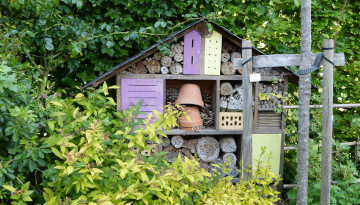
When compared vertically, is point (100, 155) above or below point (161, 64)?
below

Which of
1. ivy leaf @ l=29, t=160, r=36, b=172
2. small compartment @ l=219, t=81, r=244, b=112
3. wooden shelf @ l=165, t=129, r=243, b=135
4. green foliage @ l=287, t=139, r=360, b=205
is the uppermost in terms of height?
small compartment @ l=219, t=81, r=244, b=112

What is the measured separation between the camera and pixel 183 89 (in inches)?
145

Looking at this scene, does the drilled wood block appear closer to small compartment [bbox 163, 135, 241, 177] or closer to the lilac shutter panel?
small compartment [bbox 163, 135, 241, 177]

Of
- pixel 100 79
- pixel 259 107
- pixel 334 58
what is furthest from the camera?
pixel 259 107

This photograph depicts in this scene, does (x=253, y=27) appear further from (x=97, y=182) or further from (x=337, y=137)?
(x=97, y=182)

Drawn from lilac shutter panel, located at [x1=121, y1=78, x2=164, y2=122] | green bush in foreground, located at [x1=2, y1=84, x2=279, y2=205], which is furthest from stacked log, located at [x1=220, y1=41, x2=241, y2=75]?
green bush in foreground, located at [x1=2, y1=84, x2=279, y2=205]

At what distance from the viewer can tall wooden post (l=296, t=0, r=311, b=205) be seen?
2.79 m

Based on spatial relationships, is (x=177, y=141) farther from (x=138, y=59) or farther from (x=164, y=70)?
(x=138, y=59)

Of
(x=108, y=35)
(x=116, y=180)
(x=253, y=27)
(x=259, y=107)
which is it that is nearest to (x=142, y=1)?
(x=108, y=35)

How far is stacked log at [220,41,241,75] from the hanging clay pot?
0.54 metres

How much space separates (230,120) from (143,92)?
3.42 feet

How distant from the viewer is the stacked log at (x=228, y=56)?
142 inches

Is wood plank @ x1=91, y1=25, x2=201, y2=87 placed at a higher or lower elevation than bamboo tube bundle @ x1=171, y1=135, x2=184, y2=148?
higher

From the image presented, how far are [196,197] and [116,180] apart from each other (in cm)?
71
